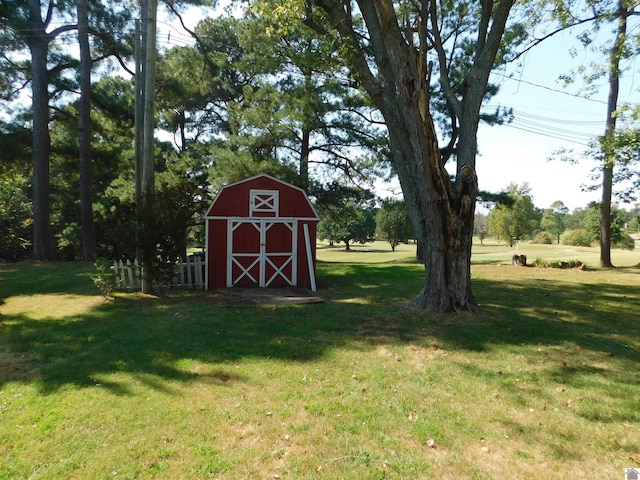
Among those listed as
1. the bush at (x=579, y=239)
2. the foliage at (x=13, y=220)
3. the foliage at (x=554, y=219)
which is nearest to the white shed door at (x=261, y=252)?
the foliage at (x=13, y=220)

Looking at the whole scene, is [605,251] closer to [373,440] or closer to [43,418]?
[373,440]

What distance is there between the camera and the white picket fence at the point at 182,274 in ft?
34.8

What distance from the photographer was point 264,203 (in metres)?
11.5

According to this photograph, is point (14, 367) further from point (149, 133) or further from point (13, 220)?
point (13, 220)

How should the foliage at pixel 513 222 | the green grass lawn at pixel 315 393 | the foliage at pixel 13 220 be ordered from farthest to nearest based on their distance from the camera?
1. the foliage at pixel 513 222
2. the foliage at pixel 13 220
3. the green grass lawn at pixel 315 393

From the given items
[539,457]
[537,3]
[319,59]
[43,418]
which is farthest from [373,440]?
[537,3]

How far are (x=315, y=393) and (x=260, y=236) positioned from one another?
7.78m

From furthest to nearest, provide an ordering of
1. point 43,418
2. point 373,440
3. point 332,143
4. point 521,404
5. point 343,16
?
point 332,143, point 343,16, point 521,404, point 43,418, point 373,440

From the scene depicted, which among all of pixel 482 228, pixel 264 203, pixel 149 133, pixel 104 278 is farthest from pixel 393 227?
pixel 482 228

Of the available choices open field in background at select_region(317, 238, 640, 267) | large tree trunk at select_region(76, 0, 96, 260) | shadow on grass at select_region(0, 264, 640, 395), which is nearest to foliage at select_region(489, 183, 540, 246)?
open field in background at select_region(317, 238, 640, 267)

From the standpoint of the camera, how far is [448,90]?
28.0 feet

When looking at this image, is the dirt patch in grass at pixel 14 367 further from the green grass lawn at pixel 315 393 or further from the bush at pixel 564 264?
the bush at pixel 564 264

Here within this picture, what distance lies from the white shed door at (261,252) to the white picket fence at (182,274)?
35.7 inches

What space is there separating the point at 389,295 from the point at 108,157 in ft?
52.3
